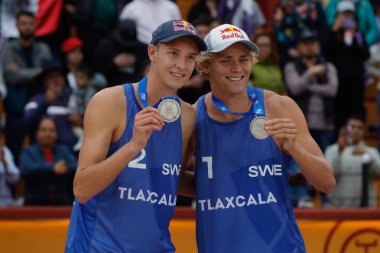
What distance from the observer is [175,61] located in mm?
6152

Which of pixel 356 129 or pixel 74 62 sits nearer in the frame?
pixel 356 129

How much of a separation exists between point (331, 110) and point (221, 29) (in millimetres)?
6310

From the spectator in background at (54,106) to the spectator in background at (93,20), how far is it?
1.24 metres

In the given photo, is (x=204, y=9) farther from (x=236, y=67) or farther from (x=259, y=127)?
(x=259, y=127)

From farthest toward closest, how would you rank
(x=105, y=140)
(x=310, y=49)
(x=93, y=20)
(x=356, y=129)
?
(x=93, y=20) < (x=310, y=49) < (x=356, y=129) < (x=105, y=140)

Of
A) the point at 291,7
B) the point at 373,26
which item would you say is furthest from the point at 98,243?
the point at 373,26

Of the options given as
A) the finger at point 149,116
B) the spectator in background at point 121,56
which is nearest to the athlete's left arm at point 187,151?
the finger at point 149,116

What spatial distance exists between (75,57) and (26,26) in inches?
29.0

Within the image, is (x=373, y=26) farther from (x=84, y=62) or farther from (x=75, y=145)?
(x=75, y=145)

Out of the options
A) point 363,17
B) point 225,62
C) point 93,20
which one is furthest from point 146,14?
point 225,62

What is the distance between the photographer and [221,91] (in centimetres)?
651

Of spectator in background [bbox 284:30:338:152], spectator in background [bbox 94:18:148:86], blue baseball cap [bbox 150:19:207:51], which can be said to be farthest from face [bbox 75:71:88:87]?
blue baseball cap [bbox 150:19:207:51]

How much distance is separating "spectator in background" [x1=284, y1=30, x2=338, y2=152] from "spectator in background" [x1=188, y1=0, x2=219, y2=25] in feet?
4.54

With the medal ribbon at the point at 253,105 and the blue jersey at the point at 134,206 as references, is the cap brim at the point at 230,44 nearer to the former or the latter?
the medal ribbon at the point at 253,105
